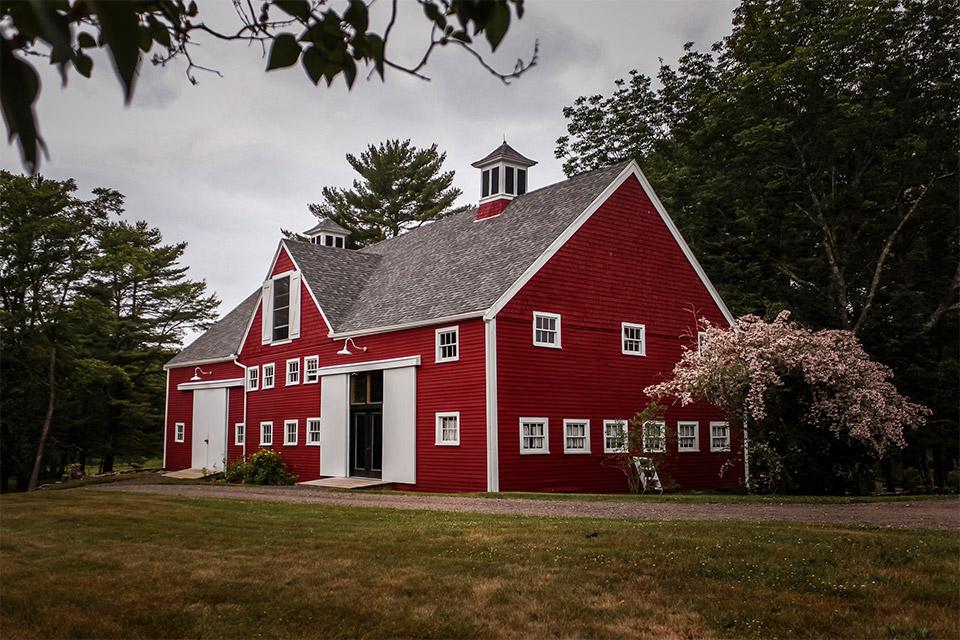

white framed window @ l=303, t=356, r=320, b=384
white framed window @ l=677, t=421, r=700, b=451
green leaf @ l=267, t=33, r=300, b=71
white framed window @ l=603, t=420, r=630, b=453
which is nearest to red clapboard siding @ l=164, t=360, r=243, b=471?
white framed window @ l=303, t=356, r=320, b=384

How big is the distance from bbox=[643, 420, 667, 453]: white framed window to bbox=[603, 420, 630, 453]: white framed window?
544mm

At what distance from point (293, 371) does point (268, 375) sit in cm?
216

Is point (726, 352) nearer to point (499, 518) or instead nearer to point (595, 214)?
point (595, 214)

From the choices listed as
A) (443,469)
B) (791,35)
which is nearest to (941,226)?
(791,35)

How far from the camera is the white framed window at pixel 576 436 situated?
2370cm

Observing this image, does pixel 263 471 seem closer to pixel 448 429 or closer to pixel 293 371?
pixel 293 371

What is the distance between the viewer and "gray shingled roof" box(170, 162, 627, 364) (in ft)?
81.0

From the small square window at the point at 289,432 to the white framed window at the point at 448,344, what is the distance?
9.02m

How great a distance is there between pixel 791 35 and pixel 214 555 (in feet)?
90.4

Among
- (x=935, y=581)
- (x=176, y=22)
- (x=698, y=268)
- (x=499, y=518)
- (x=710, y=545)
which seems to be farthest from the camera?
(x=698, y=268)

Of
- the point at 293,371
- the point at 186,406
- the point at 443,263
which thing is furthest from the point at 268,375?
the point at 443,263

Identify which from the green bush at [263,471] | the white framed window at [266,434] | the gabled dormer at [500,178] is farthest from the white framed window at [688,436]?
the white framed window at [266,434]

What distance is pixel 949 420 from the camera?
31.2 m

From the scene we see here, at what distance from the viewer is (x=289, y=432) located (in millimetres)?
31125
